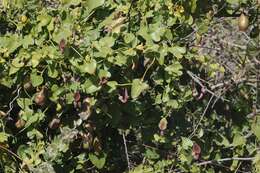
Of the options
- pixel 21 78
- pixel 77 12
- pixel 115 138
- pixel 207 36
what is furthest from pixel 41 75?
pixel 207 36

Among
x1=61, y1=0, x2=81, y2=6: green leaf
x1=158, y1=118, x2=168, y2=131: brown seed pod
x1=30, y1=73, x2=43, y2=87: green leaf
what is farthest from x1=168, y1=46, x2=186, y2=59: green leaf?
x1=30, y1=73, x2=43, y2=87: green leaf

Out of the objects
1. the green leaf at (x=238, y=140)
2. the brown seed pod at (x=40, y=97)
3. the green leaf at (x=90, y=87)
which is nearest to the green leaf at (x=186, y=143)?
the green leaf at (x=238, y=140)

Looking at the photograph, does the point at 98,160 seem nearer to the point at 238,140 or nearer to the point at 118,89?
the point at 118,89

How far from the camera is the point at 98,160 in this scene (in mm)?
2596

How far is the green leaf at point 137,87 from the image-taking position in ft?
7.80

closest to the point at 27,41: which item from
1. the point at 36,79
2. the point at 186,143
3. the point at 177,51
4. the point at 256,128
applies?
the point at 36,79

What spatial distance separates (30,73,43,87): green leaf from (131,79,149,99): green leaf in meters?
0.35

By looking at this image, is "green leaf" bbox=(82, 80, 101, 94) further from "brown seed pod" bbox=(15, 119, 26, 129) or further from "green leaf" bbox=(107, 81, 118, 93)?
→ "brown seed pod" bbox=(15, 119, 26, 129)

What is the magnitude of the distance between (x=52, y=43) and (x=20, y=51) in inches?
5.0

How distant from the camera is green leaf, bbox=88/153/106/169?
2.58 meters

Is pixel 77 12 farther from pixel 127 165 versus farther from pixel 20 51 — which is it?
pixel 127 165

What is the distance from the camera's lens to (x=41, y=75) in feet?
7.71

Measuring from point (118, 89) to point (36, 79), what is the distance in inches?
13.2

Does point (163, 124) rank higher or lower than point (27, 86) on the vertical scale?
lower
